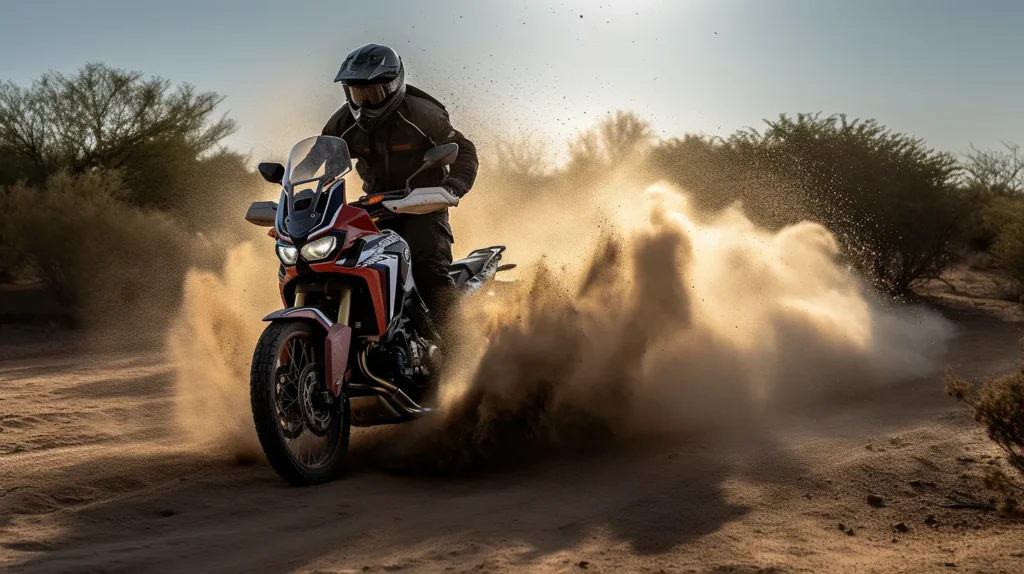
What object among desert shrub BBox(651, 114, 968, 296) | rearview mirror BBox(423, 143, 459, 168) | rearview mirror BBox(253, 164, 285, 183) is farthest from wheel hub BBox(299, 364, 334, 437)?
desert shrub BBox(651, 114, 968, 296)

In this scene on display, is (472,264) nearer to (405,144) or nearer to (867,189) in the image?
(405,144)

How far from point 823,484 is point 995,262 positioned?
14.9 metres

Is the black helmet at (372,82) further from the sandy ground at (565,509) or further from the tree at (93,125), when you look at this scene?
the tree at (93,125)

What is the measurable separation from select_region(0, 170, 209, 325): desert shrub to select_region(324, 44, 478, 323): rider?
38.5ft

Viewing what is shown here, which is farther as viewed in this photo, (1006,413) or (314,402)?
(314,402)

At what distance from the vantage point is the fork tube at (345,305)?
5848mm

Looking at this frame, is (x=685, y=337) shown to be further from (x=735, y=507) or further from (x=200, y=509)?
(x=200, y=509)

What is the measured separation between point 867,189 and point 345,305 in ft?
45.8

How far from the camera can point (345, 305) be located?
5.87 m

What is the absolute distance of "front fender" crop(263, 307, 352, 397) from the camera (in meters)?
5.52

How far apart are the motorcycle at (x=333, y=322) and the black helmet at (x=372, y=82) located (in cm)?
47

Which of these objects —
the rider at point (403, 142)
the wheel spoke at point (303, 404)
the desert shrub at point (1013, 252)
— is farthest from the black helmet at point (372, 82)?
the desert shrub at point (1013, 252)

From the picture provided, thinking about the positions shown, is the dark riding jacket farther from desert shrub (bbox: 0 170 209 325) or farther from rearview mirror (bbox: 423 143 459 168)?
desert shrub (bbox: 0 170 209 325)

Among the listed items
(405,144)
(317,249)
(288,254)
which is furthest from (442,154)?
(288,254)
